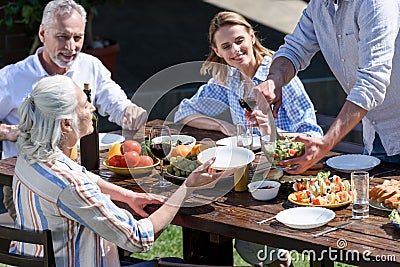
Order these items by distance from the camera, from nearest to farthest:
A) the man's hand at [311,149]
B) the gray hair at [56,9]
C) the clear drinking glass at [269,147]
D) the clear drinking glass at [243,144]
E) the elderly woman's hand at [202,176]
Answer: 1. the elderly woman's hand at [202,176]
2. the man's hand at [311,149]
3. the clear drinking glass at [243,144]
4. the clear drinking glass at [269,147]
5. the gray hair at [56,9]

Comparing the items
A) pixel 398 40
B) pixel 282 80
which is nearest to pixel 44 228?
pixel 282 80

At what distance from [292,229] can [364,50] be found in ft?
2.63

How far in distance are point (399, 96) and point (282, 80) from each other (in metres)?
0.49

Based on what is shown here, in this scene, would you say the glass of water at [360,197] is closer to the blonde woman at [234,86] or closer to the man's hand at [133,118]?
the blonde woman at [234,86]

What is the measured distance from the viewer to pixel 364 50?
3.24 meters

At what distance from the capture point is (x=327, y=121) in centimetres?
430

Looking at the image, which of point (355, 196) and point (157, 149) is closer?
point (355, 196)

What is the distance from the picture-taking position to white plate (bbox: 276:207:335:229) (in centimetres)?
281

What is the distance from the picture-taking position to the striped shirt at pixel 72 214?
2799mm

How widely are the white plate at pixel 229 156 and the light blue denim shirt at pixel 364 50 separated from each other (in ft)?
1.44

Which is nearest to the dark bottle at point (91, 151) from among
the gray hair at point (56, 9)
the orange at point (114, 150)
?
the orange at point (114, 150)

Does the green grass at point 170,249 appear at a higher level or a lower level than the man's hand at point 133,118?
lower

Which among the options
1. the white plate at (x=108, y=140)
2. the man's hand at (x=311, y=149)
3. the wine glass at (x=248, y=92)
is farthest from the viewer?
the white plate at (x=108, y=140)

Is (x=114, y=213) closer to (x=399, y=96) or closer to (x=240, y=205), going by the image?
(x=240, y=205)
